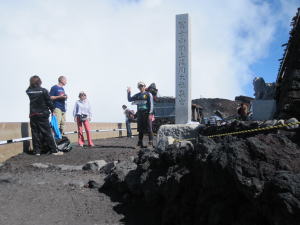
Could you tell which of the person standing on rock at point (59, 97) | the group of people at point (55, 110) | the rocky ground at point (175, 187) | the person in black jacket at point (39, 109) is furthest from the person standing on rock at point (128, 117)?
the rocky ground at point (175, 187)

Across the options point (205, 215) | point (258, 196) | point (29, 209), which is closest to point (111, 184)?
point (29, 209)

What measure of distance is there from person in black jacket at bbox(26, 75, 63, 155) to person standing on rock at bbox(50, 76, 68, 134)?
79cm

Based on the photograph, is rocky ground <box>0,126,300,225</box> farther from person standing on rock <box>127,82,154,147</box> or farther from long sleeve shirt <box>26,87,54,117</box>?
person standing on rock <box>127,82,154,147</box>

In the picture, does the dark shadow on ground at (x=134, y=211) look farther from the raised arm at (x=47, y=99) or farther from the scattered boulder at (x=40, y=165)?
→ the raised arm at (x=47, y=99)

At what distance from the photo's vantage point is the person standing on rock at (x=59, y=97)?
8875 millimetres

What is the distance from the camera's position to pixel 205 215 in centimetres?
310

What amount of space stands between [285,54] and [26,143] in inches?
390

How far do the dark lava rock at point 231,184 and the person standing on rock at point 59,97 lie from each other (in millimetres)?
5103

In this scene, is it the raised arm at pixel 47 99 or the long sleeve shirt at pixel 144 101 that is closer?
the raised arm at pixel 47 99

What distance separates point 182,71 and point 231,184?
257 inches

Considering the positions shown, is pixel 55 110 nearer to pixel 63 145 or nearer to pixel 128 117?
pixel 63 145

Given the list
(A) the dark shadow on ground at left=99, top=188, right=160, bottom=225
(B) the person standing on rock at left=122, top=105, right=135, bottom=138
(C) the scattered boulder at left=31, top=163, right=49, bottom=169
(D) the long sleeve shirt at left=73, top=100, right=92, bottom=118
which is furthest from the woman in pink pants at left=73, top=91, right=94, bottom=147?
(B) the person standing on rock at left=122, top=105, right=135, bottom=138

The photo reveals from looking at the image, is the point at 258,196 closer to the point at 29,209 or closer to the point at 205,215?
the point at 205,215

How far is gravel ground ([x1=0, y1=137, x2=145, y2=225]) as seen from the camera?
4.16m
